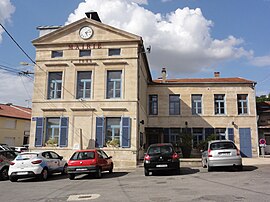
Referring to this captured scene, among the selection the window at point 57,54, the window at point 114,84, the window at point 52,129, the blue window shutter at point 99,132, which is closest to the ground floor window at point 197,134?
the window at point 114,84

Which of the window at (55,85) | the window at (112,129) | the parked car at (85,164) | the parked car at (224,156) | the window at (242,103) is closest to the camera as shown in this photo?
the parked car at (85,164)

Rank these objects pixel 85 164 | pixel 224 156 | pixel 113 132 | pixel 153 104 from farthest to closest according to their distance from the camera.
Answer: pixel 153 104
pixel 113 132
pixel 224 156
pixel 85 164

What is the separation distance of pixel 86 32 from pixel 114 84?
15.7 feet

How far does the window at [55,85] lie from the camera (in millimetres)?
21594

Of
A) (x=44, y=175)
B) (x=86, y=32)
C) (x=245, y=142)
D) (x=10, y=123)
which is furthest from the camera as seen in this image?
(x=10, y=123)

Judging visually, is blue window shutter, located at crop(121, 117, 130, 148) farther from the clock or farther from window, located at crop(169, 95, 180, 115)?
window, located at crop(169, 95, 180, 115)

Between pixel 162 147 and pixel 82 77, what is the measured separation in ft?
33.7

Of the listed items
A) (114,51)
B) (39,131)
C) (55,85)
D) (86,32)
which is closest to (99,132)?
(39,131)

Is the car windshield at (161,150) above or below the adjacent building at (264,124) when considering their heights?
below

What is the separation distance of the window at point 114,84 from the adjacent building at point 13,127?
20049 mm

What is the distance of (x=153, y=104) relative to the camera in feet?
90.9

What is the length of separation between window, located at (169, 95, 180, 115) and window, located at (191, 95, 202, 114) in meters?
1.45

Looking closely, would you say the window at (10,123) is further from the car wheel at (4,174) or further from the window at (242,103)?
the window at (242,103)

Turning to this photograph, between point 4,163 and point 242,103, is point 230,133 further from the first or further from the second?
point 4,163
